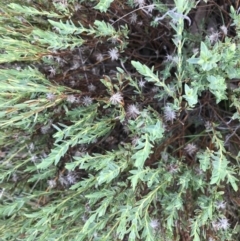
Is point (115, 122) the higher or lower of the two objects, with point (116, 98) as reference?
lower

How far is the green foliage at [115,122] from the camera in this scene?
108 cm

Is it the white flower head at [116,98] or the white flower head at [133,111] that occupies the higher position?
the white flower head at [116,98]

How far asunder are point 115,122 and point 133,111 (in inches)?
3.8

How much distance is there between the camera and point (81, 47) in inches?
51.3

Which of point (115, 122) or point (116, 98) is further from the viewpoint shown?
point (115, 122)

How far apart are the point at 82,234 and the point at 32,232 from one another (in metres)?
0.17

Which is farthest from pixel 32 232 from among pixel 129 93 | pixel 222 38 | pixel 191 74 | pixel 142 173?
pixel 222 38

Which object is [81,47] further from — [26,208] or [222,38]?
[26,208]

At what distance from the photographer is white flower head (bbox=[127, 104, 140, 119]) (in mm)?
1167

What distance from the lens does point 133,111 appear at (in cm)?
117

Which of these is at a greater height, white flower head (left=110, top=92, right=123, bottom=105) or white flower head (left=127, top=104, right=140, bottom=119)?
white flower head (left=110, top=92, right=123, bottom=105)

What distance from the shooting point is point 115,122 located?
1239 mm

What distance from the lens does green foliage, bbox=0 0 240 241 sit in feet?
3.54

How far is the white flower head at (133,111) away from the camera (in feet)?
3.83
